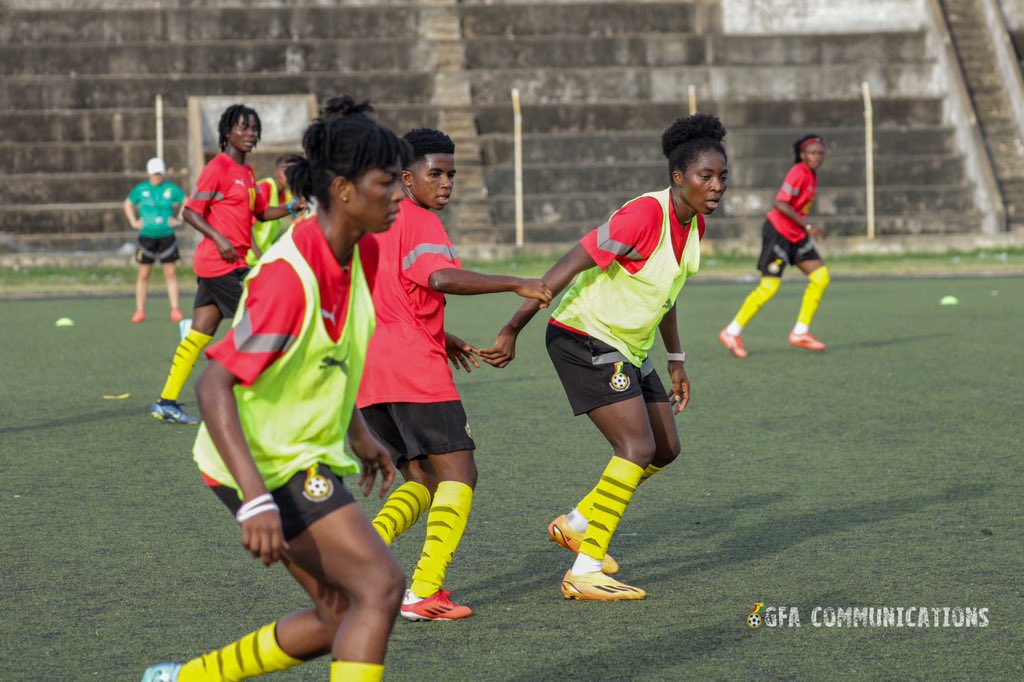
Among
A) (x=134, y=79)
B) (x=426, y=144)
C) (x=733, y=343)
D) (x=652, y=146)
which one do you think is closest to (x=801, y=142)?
(x=733, y=343)

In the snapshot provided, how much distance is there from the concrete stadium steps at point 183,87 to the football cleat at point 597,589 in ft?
66.3

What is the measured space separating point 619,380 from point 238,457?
2494mm

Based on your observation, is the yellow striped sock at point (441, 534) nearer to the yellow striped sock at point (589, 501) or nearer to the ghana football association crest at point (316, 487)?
the yellow striped sock at point (589, 501)

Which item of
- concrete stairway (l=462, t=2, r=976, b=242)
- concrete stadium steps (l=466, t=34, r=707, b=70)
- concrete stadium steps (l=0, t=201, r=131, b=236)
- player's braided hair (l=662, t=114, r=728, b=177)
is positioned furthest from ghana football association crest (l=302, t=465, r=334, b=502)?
concrete stadium steps (l=466, t=34, r=707, b=70)

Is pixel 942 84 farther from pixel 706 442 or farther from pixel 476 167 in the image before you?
pixel 706 442

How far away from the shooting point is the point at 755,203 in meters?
24.7

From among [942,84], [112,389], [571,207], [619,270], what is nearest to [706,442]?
[619,270]

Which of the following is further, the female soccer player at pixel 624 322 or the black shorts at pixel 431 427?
the female soccer player at pixel 624 322

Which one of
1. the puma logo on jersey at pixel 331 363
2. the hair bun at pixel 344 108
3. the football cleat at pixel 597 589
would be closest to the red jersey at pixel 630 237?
the football cleat at pixel 597 589

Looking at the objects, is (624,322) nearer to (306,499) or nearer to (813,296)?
(306,499)

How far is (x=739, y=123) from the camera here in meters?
25.7

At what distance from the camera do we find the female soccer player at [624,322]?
5469 mm

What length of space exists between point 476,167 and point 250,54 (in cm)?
452

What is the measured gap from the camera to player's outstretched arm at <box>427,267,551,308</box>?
16.2 ft
